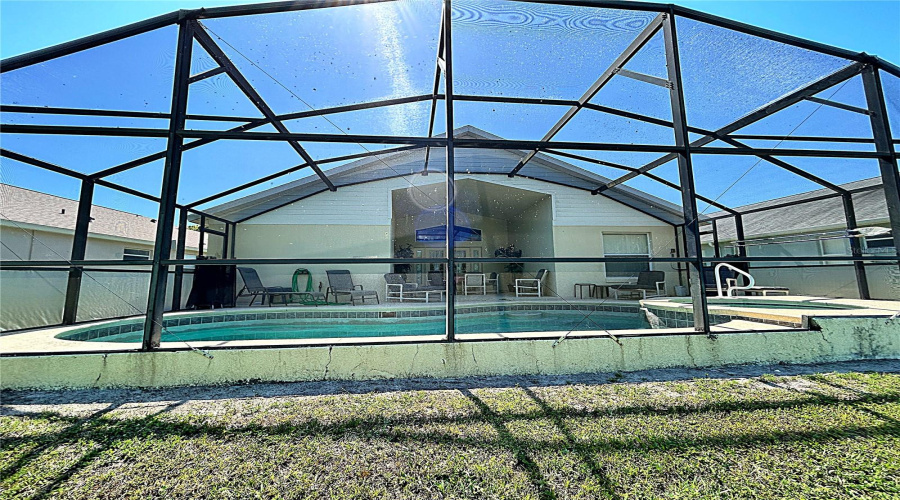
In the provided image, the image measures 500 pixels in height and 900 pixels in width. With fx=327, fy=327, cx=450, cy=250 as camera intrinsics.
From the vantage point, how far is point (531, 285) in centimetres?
841

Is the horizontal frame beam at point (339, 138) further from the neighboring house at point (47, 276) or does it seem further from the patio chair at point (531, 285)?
the patio chair at point (531, 285)

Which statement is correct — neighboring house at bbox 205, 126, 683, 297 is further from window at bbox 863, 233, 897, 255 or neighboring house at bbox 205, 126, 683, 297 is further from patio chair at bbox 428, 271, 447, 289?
window at bbox 863, 233, 897, 255

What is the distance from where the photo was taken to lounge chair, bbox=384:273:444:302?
24.5 feet

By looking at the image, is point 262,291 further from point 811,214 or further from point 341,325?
point 811,214

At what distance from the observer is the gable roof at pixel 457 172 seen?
26.7 ft

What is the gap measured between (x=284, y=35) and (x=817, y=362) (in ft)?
20.5

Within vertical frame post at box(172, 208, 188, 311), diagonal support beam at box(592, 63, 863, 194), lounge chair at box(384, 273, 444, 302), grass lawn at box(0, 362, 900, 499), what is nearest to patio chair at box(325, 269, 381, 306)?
lounge chair at box(384, 273, 444, 302)

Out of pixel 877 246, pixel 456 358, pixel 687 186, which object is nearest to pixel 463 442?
pixel 456 358

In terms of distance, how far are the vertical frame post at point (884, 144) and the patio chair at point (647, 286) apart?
201 inches

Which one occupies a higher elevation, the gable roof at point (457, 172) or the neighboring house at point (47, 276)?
the gable roof at point (457, 172)

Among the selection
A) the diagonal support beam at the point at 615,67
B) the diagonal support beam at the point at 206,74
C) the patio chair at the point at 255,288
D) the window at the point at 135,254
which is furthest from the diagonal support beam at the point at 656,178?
the window at the point at 135,254

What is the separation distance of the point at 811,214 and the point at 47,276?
614 inches

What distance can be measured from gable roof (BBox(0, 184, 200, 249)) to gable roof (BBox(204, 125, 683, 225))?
2.11 m

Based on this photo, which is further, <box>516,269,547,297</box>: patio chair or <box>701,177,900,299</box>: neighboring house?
<box>516,269,547,297</box>: patio chair
